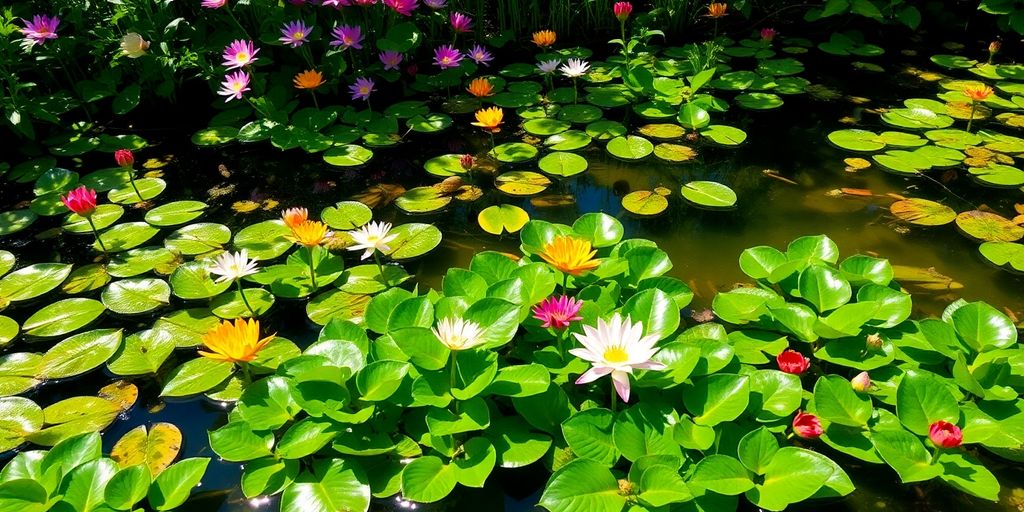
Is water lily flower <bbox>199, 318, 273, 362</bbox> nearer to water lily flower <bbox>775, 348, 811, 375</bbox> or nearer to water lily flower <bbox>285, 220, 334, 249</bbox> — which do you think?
water lily flower <bbox>285, 220, 334, 249</bbox>

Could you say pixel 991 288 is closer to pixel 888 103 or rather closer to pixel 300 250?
pixel 888 103

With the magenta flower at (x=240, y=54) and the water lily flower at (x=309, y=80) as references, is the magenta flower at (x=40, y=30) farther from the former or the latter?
the water lily flower at (x=309, y=80)

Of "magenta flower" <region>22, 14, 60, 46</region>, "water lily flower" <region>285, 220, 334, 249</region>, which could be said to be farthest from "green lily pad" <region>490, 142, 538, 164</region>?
"magenta flower" <region>22, 14, 60, 46</region>

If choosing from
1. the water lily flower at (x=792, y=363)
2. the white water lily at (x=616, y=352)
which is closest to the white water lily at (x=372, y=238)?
the white water lily at (x=616, y=352)

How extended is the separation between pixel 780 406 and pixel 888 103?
8.50ft

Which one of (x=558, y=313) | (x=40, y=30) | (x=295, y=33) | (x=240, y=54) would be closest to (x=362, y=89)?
(x=295, y=33)

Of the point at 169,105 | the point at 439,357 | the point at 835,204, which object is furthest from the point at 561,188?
the point at 169,105

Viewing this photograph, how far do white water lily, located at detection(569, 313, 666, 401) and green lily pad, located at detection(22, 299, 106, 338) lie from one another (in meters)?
1.69

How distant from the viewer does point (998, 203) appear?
269cm

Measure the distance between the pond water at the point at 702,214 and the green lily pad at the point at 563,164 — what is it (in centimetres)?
5

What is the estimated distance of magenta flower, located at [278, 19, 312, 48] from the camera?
3.25m

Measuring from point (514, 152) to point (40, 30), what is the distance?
2.34m

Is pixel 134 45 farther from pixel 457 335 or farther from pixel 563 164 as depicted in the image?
pixel 457 335

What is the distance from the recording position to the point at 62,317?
2.18 meters
